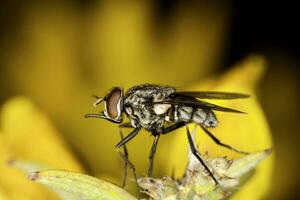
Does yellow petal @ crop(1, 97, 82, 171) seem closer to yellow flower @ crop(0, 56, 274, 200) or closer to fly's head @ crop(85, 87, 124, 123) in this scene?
yellow flower @ crop(0, 56, 274, 200)

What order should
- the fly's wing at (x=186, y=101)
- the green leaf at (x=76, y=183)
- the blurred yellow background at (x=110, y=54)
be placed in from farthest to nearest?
1. the blurred yellow background at (x=110, y=54)
2. the fly's wing at (x=186, y=101)
3. the green leaf at (x=76, y=183)

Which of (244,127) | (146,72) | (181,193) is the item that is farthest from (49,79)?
(181,193)

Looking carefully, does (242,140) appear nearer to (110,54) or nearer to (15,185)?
(15,185)

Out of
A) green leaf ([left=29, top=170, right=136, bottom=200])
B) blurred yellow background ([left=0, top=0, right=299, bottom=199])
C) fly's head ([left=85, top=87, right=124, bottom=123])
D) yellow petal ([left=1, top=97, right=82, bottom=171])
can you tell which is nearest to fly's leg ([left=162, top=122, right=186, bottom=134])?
fly's head ([left=85, top=87, right=124, bottom=123])

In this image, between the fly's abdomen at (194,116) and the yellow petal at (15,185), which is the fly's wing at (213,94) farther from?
the yellow petal at (15,185)

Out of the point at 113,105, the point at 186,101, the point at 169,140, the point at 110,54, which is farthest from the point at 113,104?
the point at 110,54

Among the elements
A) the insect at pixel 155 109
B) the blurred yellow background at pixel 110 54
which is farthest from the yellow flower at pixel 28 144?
the blurred yellow background at pixel 110 54
